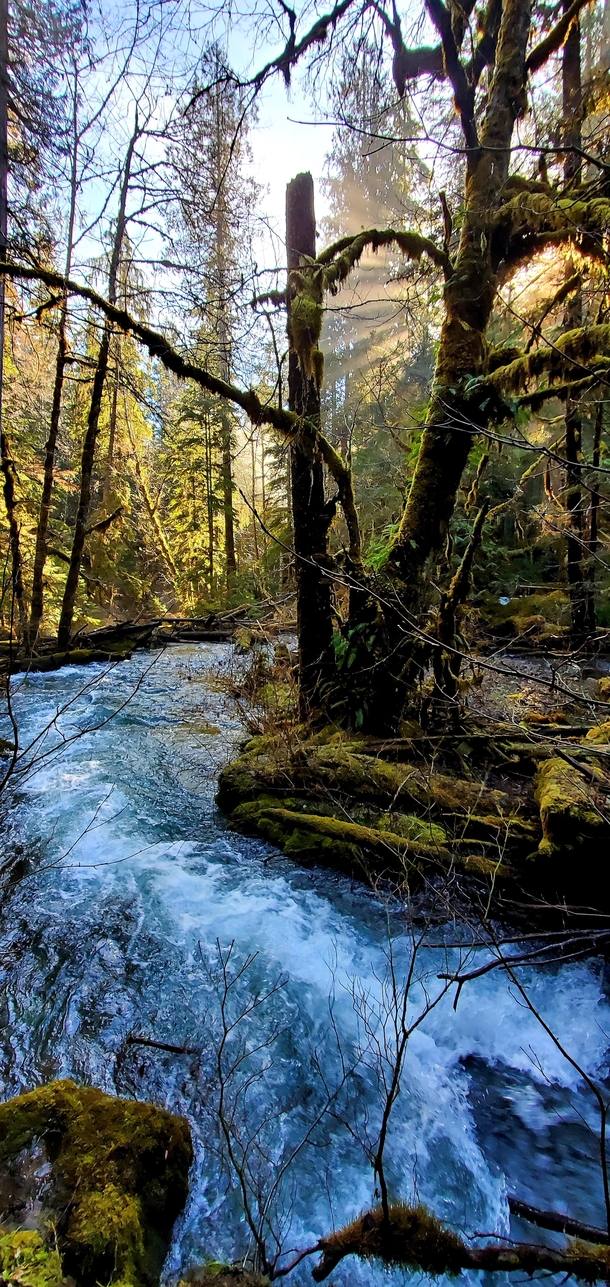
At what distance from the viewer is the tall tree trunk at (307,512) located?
6590 mm

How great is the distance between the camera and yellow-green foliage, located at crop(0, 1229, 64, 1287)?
1.38 metres

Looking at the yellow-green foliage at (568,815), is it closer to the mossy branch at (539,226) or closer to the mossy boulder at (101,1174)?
the mossy boulder at (101,1174)

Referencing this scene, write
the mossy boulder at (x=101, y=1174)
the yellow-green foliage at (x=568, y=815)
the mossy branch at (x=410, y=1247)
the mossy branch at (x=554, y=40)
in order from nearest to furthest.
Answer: the mossy boulder at (x=101, y=1174) → the mossy branch at (x=410, y=1247) → the yellow-green foliage at (x=568, y=815) → the mossy branch at (x=554, y=40)

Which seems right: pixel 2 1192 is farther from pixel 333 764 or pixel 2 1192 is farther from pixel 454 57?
pixel 454 57

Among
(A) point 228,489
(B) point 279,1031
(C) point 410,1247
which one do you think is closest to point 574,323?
(B) point 279,1031

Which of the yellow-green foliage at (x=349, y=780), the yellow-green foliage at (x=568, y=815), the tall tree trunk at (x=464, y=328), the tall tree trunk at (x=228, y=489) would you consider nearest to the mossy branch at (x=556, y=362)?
the tall tree trunk at (x=464, y=328)

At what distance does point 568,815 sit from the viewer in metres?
3.97

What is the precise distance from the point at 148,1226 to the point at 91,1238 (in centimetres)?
42

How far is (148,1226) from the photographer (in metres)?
1.90

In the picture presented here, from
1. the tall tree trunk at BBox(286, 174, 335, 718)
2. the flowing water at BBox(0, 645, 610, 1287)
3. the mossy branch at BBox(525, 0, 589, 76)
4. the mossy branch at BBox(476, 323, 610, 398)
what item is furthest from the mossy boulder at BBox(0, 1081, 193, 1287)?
the mossy branch at BBox(525, 0, 589, 76)

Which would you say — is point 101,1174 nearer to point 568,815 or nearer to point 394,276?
point 568,815

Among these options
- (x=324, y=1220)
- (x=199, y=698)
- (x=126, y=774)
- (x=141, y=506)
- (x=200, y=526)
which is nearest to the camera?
(x=324, y=1220)

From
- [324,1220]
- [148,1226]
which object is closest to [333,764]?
[324,1220]

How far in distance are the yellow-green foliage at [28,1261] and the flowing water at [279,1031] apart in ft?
3.11
